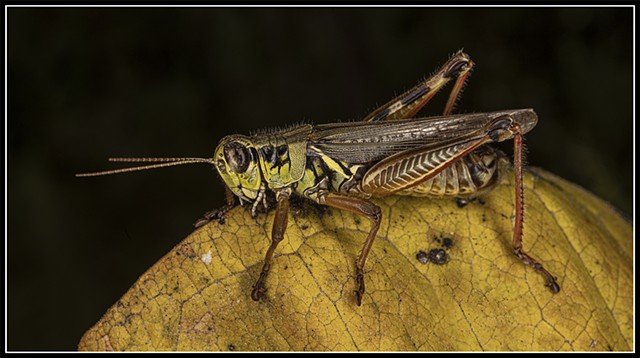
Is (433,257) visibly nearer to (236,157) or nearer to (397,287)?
(397,287)

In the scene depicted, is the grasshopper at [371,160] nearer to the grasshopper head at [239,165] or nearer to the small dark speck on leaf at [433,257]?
the grasshopper head at [239,165]

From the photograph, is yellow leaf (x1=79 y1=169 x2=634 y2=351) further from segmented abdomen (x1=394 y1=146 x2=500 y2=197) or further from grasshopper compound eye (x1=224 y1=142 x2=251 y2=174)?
grasshopper compound eye (x1=224 y1=142 x2=251 y2=174)

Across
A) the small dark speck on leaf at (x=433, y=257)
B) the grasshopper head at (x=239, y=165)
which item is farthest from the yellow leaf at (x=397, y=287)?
the grasshopper head at (x=239, y=165)

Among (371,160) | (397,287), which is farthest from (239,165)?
(397,287)

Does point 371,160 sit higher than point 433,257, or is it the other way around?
point 371,160

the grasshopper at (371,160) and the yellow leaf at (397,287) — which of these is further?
the grasshopper at (371,160)

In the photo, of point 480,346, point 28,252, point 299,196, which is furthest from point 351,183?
point 28,252

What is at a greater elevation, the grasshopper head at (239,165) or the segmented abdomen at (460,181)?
the grasshopper head at (239,165)
